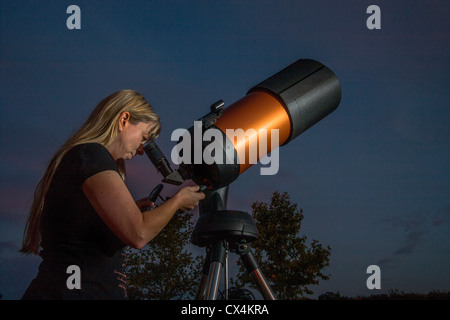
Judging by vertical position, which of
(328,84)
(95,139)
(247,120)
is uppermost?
(328,84)

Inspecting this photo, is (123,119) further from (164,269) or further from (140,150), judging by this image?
(164,269)

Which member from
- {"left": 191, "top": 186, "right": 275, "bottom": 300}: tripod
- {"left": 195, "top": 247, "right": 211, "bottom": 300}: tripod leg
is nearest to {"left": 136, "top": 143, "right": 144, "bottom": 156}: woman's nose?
{"left": 191, "top": 186, "right": 275, "bottom": 300}: tripod

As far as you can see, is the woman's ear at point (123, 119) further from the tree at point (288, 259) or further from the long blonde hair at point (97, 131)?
the tree at point (288, 259)

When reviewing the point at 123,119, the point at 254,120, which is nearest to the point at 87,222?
Answer: the point at 123,119

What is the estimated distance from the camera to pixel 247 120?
92.8 inches

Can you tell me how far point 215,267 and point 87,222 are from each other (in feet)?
2.63

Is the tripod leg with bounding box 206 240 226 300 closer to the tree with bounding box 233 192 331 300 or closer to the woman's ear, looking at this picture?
the woman's ear

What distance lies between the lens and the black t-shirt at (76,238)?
1753 mm

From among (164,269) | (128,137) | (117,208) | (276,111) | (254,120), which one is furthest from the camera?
(164,269)

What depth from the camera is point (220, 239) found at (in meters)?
2.20

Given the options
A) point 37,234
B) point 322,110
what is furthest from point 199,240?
point 322,110

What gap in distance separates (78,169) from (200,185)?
2.61ft

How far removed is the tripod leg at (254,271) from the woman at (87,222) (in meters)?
0.57
